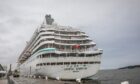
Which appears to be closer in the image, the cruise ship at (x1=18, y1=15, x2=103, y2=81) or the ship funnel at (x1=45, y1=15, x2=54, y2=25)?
the cruise ship at (x1=18, y1=15, x2=103, y2=81)

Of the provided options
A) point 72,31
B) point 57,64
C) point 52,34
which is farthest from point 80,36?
point 57,64

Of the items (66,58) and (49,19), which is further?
(49,19)

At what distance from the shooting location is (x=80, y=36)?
49875 millimetres

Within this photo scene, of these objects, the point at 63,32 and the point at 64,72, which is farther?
the point at 63,32

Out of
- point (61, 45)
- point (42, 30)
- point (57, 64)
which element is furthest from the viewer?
point (42, 30)

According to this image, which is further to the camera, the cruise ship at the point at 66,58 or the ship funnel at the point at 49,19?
the ship funnel at the point at 49,19

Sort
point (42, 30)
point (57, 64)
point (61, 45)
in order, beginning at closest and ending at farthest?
1. point (57, 64)
2. point (61, 45)
3. point (42, 30)

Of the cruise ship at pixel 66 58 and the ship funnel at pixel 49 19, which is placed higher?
the ship funnel at pixel 49 19

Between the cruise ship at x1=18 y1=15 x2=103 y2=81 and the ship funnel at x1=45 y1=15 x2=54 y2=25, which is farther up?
the ship funnel at x1=45 y1=15 x2=54 y2=25

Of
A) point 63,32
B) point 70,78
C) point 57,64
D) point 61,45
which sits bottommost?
point 70,78

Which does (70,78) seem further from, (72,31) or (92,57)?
(72,31)

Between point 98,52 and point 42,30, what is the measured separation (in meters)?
13.7

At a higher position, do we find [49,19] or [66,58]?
[49,19]

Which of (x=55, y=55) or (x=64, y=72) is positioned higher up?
(x=55, y=55)
